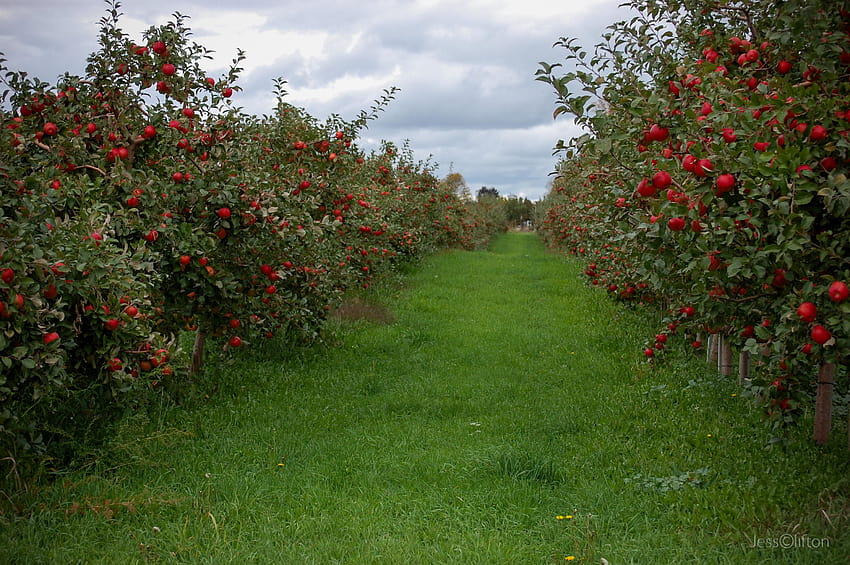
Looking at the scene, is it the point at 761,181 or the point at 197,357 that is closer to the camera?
the point at 761,181

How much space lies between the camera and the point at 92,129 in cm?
540

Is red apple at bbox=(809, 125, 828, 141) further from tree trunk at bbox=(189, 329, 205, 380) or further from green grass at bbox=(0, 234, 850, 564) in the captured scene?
tree trunk at bbox=(189, 329, 205, 380)

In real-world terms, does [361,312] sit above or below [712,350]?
above

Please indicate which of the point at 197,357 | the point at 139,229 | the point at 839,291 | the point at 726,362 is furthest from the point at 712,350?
the point at 139,229

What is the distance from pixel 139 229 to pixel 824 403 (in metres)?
4.84

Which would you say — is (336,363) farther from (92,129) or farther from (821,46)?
(821,46)

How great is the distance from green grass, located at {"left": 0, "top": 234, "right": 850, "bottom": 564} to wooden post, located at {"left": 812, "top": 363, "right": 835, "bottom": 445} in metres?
0.10

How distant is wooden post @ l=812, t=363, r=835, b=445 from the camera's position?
Result: 4.57m

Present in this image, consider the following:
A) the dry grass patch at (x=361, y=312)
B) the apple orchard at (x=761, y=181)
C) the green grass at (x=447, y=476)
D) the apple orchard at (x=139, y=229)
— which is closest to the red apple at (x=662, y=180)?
the apple orchard at (x=761, y=181)

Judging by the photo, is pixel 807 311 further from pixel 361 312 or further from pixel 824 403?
pixel 361 312

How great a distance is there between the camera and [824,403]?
15.4 feet

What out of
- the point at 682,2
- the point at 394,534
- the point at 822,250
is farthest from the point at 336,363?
the point at 822,250

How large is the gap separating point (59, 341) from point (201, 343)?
3269 mm

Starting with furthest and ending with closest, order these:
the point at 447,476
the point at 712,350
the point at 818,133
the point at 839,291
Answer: the point at 712,350, the point at 447,476, the point at 818,133, the point at 839,291
